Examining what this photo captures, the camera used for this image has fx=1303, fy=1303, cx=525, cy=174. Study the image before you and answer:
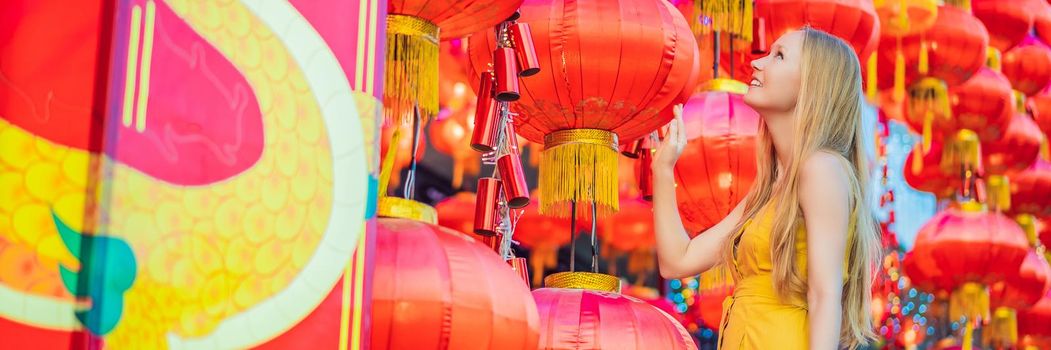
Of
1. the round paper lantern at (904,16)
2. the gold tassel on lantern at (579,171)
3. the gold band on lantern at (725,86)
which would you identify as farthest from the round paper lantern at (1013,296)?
the gold tassel on lantern at (579,171)

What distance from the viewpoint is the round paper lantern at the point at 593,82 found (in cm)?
271

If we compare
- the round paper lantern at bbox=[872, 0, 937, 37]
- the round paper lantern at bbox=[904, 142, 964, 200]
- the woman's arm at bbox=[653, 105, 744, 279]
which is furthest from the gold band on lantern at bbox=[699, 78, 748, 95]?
the round paper lantern at bbox=[904, 142, 964, 200]

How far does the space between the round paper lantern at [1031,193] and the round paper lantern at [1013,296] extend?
→ 0.68 ft

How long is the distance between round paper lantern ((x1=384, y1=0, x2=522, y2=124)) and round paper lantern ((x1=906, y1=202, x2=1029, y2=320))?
9.44 ft

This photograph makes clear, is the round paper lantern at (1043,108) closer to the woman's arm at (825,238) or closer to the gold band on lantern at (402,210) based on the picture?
the gold band on lantern at (402,210)

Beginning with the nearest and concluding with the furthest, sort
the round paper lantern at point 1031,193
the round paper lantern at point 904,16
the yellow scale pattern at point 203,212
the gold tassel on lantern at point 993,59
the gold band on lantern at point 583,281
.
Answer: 1. the yellow scale pattern at point 203,212
2. the gold band on lantern at point 583,281
3. the round paper lantern at point 904,16
4. the gold tassel on lantern at point 993,59
5. the round paper lantern at point 1031,193

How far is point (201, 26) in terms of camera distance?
47.6 inches

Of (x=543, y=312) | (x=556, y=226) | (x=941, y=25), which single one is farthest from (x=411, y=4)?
(x=941, y=25)

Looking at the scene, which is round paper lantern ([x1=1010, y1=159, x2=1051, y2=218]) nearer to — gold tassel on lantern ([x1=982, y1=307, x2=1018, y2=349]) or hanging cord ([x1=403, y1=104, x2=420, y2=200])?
gold tassel on lantern ([x1=982, y1=307, x2=1018, y2=349])

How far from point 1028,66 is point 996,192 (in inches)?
20.1

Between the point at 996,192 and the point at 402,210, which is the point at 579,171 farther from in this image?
the point at 996,192

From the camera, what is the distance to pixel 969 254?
15.1ft

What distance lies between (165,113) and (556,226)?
9.64 ft

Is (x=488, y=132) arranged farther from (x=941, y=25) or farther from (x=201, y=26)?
(x=941, y=25)
